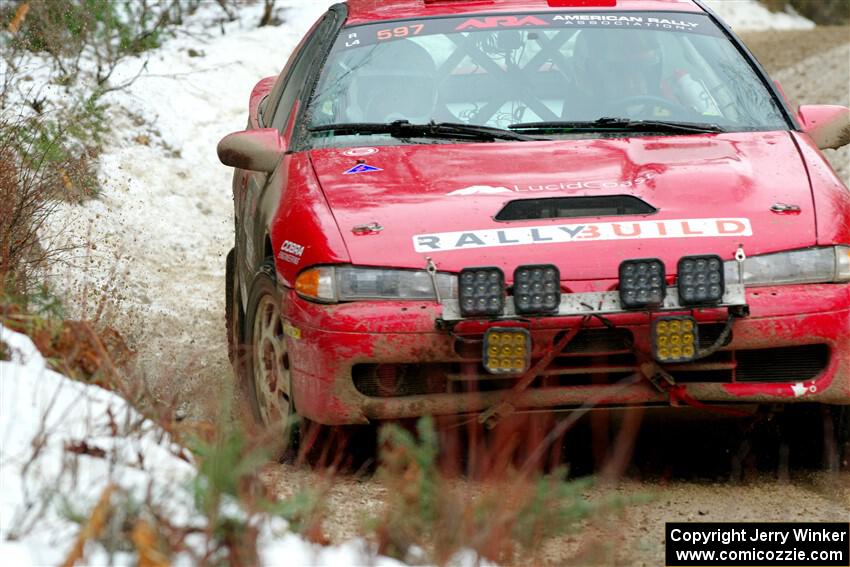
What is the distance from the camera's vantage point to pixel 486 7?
718cm

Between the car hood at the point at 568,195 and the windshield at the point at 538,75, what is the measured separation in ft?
1.14

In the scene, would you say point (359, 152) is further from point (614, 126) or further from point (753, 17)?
point (753, 17)

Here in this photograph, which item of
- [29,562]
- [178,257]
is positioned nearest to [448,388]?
[29,562]

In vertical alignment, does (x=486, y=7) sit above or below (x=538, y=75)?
above

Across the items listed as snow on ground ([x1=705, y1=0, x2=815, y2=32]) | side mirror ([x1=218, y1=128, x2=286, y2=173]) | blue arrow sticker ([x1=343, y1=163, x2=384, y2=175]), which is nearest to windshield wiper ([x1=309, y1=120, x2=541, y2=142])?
side mirror ([x1=218, y1=128, x2=286, y2=173])

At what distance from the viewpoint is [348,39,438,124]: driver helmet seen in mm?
6523

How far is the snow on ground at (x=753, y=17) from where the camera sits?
90.0 feet

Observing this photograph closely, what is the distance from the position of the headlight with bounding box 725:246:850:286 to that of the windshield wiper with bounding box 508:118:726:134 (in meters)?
1.11

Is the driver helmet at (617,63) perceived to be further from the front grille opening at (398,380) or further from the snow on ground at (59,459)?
the snow on ground at (59,459)

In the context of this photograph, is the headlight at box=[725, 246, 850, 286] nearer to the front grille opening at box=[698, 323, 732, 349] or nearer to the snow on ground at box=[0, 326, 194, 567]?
the front grille opening at box=[698, 323, 732, 349]

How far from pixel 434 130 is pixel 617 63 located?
1.00 metres

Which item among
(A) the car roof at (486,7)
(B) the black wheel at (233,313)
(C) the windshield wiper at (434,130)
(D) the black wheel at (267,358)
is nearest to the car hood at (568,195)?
(C) the windshield wiper at (434,130)

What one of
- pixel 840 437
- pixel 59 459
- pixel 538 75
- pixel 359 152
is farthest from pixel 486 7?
pixel 59 459

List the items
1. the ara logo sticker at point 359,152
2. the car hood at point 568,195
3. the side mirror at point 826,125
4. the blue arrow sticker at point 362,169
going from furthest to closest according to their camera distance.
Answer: the side mirror at point 826,125 < the ara logo sticker at point 359,152 < the blue arrow sticker at point 362,169 < the car hood at point 568,195
